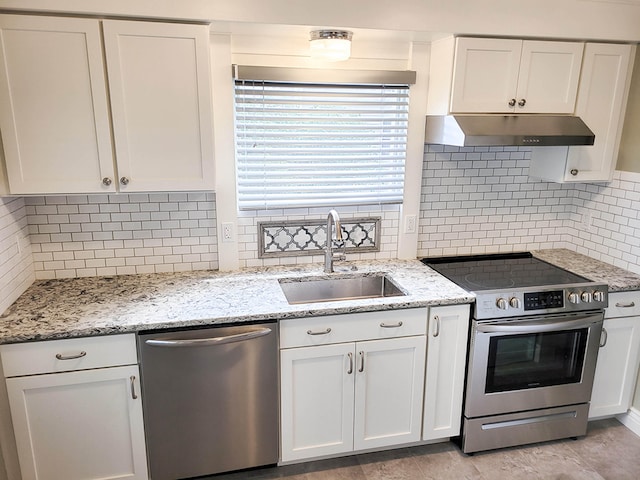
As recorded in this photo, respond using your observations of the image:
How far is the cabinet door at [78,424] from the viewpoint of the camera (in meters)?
1.99

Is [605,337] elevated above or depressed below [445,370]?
above

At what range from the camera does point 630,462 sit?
2518mm

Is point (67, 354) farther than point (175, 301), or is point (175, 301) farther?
point (175, 301)

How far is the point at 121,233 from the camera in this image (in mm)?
2523

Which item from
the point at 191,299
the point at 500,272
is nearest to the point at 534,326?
the point at 500,272

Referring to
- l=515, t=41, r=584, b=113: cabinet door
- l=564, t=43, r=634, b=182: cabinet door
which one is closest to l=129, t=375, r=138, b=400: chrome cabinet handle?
l=515, t=41, r=584, b=113: cabinet door

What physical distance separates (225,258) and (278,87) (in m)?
0.99

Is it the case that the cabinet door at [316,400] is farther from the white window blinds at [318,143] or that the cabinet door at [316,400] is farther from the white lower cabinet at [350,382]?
the white window blinds at [318,143]

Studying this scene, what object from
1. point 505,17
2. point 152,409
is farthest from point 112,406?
point 505,17

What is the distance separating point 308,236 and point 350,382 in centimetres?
89

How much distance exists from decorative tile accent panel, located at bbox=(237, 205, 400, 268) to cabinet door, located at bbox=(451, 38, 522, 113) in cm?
75

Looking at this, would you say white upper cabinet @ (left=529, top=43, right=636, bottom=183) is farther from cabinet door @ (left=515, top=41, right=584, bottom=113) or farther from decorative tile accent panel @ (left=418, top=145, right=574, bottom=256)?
decorative tile accent panel @ (left=418, top=145, right=574, bottom=256)

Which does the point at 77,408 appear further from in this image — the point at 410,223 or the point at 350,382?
the point at 410,223

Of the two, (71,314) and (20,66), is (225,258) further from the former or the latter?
(20,66)
